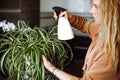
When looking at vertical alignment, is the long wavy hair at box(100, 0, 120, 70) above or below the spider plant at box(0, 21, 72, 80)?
above

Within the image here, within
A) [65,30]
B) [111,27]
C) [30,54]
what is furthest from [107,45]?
[30,54]

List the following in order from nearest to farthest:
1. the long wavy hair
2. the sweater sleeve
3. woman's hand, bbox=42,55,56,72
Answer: the long wavy hair, woman's hand, bbox=42,55,56,72, the sweater sleeve

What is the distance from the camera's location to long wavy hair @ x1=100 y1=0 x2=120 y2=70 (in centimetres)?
103

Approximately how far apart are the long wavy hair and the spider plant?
446 mm

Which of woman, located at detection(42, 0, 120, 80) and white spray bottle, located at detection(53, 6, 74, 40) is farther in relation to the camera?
white spray bottle, located at detection(53, 6, 74, 40)

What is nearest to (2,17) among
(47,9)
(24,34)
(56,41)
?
(47,9)

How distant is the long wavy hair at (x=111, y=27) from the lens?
103 centimetres

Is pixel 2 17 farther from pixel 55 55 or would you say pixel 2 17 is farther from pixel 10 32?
pixel 55 55

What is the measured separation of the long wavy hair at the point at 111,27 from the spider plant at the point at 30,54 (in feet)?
1.46

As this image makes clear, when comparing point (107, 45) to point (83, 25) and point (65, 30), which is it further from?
point (83, 25)

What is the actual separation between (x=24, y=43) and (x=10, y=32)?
28 centimetres

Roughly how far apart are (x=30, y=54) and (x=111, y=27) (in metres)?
0.53

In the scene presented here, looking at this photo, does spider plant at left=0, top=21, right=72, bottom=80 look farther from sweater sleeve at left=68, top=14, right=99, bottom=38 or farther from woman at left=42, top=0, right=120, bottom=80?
woman at left=42, top=0, right=120, bottom=80

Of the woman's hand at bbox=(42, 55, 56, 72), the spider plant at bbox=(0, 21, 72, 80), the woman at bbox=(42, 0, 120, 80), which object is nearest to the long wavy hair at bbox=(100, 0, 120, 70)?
the woman at bbox=(42, 0, 120, 80)
